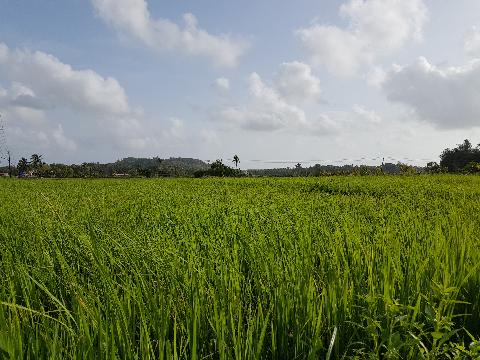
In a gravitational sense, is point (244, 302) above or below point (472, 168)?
below

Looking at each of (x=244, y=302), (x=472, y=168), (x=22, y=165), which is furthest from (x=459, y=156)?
(x=22, y=165)

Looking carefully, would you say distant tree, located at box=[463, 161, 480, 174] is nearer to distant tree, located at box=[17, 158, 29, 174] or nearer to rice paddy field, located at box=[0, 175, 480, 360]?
rice paddy field, located at box=[0, 175, 480, 360]

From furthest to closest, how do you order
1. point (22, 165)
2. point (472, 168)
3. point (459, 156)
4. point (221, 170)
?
point (22, 165) < point (221, 170) < point (459, 156) < point (472, 168)

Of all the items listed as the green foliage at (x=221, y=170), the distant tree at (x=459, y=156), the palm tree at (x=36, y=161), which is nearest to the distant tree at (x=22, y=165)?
the palm tree at (x=36, y=161)

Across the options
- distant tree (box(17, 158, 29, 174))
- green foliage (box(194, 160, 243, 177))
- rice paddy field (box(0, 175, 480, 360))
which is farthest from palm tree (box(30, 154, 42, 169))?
rice paddy field (box(0, 175, 480, 360))

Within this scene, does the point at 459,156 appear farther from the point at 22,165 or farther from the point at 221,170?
the point at 22,165

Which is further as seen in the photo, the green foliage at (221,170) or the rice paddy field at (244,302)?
the green foliage at (221,170)

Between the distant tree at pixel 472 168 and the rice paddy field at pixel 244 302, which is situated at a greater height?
the distant tree at pixel 472 168

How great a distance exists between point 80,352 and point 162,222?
135 inches

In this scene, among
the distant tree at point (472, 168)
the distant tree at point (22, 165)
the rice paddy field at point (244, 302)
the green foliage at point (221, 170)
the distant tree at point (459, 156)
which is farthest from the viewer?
the distant tree at point (22, 165)

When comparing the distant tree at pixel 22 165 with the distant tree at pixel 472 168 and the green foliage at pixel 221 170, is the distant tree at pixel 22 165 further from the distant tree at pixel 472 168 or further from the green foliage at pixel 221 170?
the distant tree at pixel 472 168

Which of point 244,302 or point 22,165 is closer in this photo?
point 244,302

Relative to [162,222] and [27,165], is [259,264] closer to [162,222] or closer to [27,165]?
[162,222]

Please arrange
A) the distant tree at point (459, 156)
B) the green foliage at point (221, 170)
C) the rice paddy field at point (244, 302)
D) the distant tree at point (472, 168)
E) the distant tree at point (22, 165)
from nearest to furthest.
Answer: the rice paddy field at point (244, 302)
the distant tree at point (472, 168)
the distant tree at point (459, 156)
the green foliage at point (221, 170)
the distant tree at point (22, 165)
